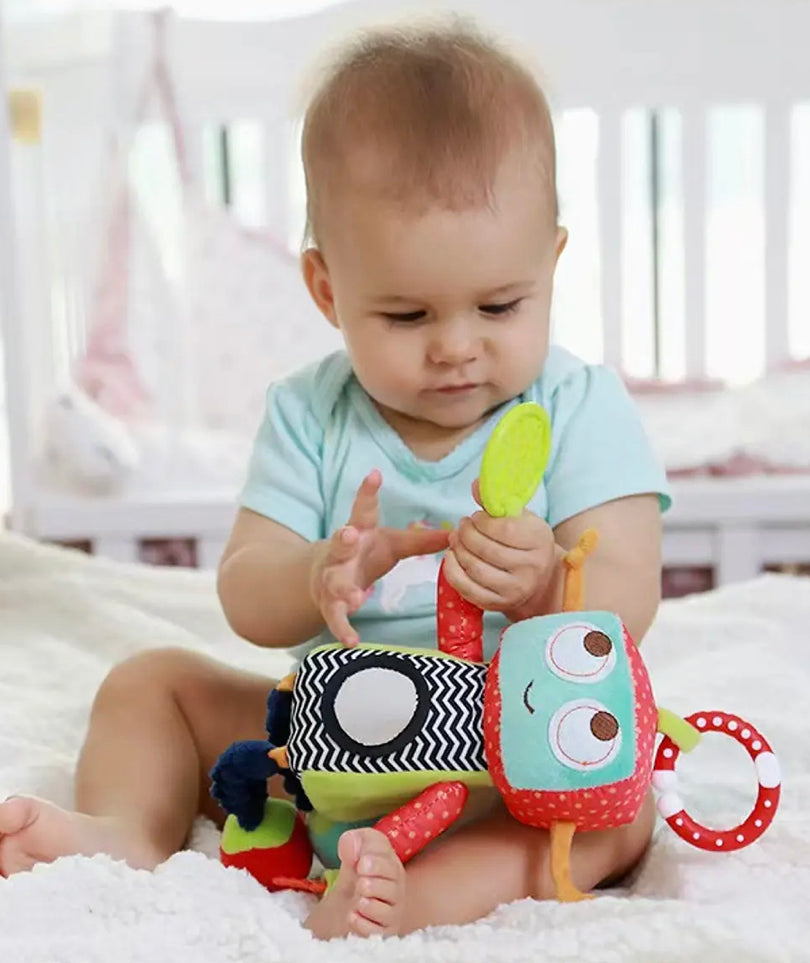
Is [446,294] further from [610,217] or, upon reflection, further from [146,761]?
[610,217]

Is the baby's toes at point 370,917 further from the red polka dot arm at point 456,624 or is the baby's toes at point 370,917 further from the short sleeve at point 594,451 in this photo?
the short sleeve at point 594,451

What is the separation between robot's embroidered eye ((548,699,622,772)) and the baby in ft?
0.27

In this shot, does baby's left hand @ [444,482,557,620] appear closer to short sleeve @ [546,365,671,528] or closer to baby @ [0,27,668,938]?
baby @ [0,27,668,938]

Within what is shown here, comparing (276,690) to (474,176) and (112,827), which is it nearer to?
(112,827)

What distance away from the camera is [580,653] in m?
0.71

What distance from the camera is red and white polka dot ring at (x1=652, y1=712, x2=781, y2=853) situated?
75 cm

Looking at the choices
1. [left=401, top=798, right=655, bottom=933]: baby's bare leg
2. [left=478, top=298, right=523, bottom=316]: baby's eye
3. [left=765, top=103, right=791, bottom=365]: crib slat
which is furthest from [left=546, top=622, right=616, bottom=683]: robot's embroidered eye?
[left=765, top=103, right=791, bottom=365]: crib slat

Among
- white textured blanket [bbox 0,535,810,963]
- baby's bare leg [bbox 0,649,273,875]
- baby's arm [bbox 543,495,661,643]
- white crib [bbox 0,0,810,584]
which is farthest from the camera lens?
white crib [bbox 0,0,810,584]

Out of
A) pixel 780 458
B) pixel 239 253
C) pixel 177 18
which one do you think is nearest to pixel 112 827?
pixel 780 458

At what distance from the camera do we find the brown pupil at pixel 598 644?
717 mm

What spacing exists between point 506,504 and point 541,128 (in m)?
0.24

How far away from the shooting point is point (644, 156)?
7.57 feet

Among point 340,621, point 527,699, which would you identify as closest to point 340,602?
point 340,621

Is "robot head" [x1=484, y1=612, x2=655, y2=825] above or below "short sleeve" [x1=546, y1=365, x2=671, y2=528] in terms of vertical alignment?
below
